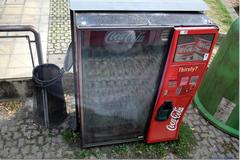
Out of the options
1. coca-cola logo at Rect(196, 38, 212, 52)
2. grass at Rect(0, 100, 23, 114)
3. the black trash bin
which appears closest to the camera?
coca-cola logo at Rect(196, 38, 212, 52)

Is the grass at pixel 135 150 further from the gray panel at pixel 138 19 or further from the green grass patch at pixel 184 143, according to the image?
the gray panel at pixel 138 19

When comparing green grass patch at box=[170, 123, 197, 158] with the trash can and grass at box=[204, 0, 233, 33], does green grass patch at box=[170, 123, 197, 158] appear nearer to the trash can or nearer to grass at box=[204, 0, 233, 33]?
the trash can

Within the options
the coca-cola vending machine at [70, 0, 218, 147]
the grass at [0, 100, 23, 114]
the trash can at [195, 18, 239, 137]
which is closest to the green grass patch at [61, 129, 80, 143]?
the coca-cola vending machine at [70, 0, 218, 147]

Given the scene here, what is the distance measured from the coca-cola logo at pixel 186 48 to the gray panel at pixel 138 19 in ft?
0.70

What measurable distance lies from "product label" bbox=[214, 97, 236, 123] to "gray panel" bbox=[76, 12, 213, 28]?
178 cm

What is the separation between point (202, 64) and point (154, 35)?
703 mm

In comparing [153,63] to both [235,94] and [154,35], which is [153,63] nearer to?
[154,35]

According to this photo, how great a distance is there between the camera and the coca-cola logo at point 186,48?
2.57m

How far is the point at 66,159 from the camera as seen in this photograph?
351cm

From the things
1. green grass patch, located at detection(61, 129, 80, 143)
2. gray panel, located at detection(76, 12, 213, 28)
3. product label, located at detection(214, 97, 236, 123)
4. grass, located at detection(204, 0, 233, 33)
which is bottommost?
green grass patch, located at detection(61, 129, 80, 143)

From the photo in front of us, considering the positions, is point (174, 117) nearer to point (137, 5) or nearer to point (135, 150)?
point (135, 150)

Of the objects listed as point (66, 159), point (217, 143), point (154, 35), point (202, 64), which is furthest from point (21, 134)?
point (217, 143)

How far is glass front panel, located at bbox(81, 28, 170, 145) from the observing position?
248 cm

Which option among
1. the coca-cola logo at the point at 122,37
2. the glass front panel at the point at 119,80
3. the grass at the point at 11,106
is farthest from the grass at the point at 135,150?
the coca-cola logo at the point at 122,37
